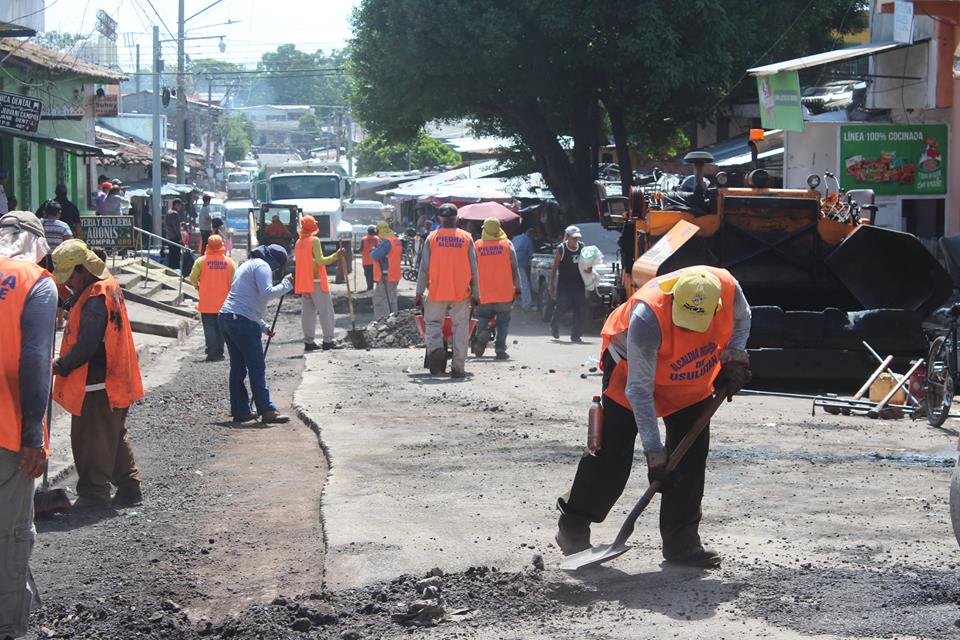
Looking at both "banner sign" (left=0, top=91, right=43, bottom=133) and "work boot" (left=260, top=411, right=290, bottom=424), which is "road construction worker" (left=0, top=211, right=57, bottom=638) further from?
"banner sign" (left=0, top=91, right=43, bottom=133)

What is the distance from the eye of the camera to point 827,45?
1136 inches

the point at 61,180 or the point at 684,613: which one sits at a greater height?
the point at 61,180

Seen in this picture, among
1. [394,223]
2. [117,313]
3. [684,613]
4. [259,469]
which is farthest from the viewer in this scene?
[394,223]

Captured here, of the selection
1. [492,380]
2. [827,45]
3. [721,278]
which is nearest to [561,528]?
[721,278]

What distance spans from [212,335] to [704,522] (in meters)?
10.9

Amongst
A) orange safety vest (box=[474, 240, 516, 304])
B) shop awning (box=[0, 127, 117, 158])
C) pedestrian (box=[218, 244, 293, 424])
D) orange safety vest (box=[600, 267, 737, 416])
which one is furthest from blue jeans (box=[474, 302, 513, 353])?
shop awning (box=[0, 127, 117, 158])

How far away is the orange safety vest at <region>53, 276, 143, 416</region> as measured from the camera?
7605 millimetres

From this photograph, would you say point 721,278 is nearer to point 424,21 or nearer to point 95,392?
point 95,392

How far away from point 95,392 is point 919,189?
1294 cm

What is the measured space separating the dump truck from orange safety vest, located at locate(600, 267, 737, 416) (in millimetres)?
6301

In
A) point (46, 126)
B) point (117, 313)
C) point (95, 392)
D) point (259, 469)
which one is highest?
point (46, 126)

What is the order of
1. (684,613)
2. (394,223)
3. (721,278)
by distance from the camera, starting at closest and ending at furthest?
(684,613) → (721,278) → (394,223)

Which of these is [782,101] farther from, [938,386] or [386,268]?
[938,386]

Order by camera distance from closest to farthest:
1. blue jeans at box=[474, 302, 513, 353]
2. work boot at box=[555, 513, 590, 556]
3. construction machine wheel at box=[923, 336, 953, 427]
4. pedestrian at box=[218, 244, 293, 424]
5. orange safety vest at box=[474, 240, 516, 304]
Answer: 1. work boot at box=[555, 513, 590, 556]
2. construction machine wheel at box=[923, 336, 953, 427]
3. pedestrian at box=[218, 244, 293, 424]
4. orange safety vest at box=[474, 240, 516, 304]
5. blue jeans at box=[474, 302, 513, 353]
